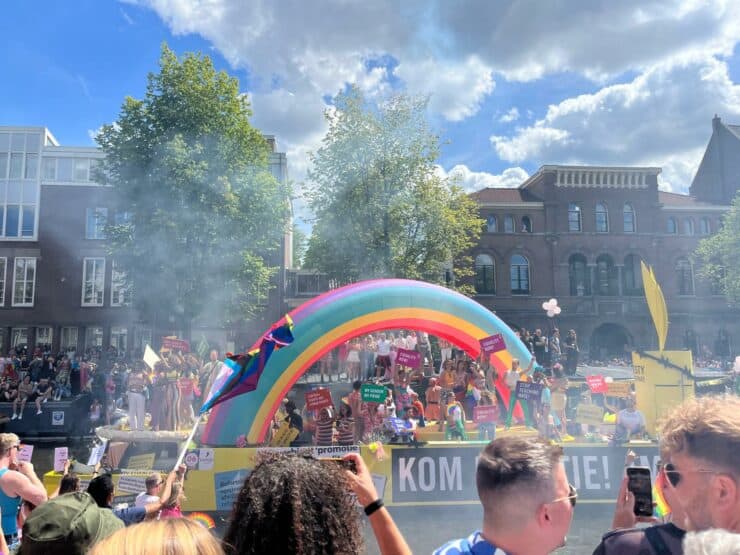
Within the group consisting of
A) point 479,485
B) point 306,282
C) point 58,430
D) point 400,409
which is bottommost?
point 58,430

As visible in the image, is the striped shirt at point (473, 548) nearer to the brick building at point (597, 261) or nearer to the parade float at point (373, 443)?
the parade float at point (373, 443)

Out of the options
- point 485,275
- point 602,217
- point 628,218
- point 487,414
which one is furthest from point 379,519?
point 628,218

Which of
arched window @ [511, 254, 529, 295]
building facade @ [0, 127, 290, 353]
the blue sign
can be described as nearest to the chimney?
arched window @ [511, 254, 529, 295]

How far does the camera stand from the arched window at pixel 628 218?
34188 mm

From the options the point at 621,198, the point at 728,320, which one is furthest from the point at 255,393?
the point at 728,320

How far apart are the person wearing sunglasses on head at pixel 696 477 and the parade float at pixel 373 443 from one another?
223 inches

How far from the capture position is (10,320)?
1151 inches

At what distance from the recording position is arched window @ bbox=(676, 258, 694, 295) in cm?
3438

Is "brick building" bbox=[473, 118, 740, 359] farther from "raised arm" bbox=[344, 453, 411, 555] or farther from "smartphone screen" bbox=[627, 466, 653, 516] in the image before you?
"raised arm" bbox=[344, 453, 411, 555]

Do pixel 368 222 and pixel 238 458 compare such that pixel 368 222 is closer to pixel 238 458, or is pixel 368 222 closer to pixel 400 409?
pixel 400 409

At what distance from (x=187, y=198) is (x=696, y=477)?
19.4m

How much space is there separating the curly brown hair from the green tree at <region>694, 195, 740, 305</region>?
34155mm

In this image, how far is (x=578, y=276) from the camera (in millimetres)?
33719

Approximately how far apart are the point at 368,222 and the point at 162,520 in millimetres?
22956
